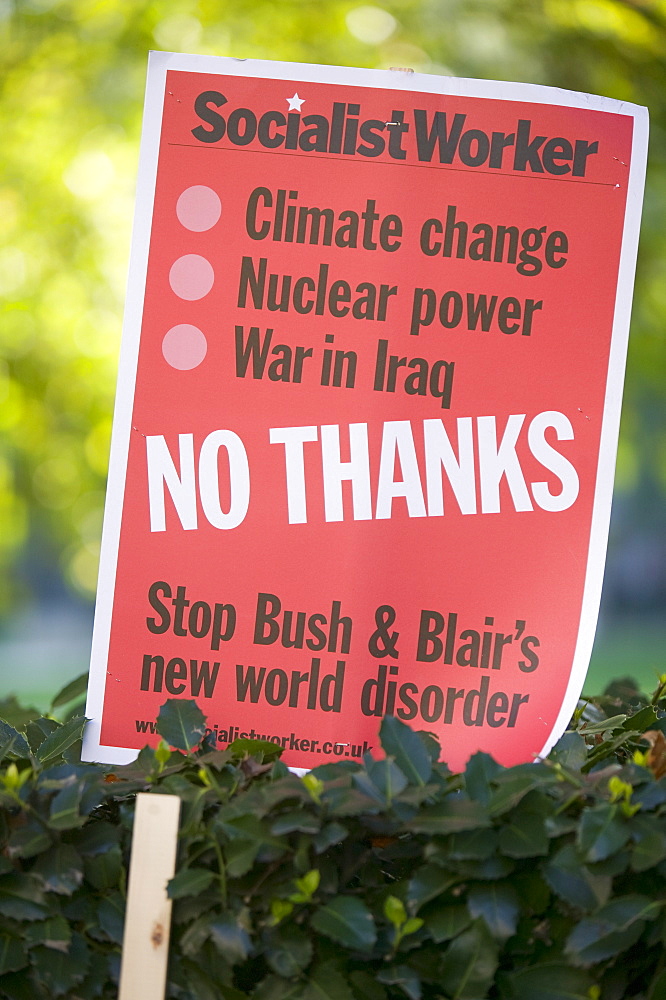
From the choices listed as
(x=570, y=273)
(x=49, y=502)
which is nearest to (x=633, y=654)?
(x=49, y=502)

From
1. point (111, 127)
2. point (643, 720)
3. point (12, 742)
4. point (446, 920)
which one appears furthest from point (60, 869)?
point (111, 127)

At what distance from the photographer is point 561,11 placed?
509 cm

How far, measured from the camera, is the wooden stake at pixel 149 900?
4.14 ft

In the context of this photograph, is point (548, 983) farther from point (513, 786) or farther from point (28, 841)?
point (28, 841)

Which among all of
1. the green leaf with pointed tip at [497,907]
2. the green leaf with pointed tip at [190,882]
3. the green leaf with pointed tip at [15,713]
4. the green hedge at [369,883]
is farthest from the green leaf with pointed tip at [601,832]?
the green leaf with pointed tip at [15,713]

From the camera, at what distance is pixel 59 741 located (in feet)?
4.94

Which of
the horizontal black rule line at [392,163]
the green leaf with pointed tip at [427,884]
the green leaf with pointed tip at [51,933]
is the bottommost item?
the green leaf with pointed tip at [51,933]

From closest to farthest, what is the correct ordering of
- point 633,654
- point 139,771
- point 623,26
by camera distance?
point 139,771 → point 623,26 → point 633,654

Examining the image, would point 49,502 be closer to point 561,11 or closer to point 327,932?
point 561,11

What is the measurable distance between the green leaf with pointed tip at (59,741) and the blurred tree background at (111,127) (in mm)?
4066

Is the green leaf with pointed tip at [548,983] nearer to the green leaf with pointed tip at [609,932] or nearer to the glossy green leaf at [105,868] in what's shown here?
the green leaf with pointed tip at [609,932]

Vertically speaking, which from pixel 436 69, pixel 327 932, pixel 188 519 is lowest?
pixel 327 932

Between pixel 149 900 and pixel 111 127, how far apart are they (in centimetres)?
492

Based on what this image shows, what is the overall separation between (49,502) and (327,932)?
18.5 feet
